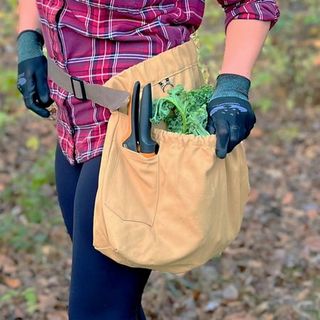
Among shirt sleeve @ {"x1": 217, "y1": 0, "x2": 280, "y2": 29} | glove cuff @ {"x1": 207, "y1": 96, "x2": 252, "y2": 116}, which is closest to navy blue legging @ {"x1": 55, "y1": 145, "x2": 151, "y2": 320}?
glove cuff @ {"x1": 207, "y1": 96, "x2": 252, "y2": 116}

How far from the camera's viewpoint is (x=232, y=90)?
185cm

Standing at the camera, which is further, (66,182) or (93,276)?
(66,182)

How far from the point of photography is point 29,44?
7.41ft

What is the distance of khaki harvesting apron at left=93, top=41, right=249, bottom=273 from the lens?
1.75 meters

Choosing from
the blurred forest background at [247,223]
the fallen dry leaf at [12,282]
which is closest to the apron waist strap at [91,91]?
the blurred forest background at [247,223]

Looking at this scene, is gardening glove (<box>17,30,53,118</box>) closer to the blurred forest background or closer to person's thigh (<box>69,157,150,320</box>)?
person's thigh (<box>69,157,150,320</box>)

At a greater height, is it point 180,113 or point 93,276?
point 180,113

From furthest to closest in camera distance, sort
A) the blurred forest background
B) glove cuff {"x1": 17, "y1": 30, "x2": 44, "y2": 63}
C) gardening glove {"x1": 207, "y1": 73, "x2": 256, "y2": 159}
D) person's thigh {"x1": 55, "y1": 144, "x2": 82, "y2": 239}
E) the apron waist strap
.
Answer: the blurred forest background → glove cuff {"x1": 17, "y1": 30, "x2": 44, "y2": 63} → person's thigh {"x1": 55, "y1": 144, "x2": 82, "y2": 239} → the apron waist strap → gardening glove {"x1": 207, "y1": 73, "x2": 256, "y2": 159}

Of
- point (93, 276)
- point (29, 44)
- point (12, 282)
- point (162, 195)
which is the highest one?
point (29, 44)

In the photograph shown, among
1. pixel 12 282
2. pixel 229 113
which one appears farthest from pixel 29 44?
pixel 12 282

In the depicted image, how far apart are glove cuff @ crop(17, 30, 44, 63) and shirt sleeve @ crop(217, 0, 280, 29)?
0.59m

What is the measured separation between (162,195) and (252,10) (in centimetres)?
51

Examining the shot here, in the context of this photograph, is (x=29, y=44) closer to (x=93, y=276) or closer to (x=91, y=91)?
(x=91, y=91)

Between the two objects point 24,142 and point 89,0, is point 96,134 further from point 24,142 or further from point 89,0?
point 24,142
